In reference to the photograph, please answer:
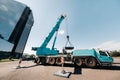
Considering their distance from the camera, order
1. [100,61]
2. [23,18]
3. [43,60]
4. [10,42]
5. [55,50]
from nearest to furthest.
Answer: [100,61] < [43,60] < [55,50] < [10,42] < [23,18]

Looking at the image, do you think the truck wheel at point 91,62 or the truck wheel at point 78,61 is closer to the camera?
the truck wheel at point 91,62

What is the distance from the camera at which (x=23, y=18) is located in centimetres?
10831

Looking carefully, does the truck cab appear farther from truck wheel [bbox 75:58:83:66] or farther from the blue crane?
the blue crane

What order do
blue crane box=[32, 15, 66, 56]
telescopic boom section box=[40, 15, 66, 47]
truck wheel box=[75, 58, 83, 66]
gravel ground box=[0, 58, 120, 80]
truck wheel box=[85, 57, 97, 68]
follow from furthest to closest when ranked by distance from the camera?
telescopic boom section box=[40, 15, 66, 47], blue crane box=[32, 15, 66, 56], truck wheel box=[75, 58, 83, 66], truck wheel box=[85, 57, 97, 68], gravel ground box=[0, 58, 120, 80]

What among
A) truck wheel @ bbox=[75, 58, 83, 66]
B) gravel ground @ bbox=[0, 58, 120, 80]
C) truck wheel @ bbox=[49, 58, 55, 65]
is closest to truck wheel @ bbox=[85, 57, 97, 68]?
truck wheel @ bbox=[75, 58, 83, 66]

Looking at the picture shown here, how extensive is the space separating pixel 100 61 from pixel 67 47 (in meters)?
8.15

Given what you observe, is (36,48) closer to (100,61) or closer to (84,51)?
(84,51)

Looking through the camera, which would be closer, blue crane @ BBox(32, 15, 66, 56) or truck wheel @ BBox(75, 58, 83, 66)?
truck wheel @ BBox(75, 58, 83, 66)

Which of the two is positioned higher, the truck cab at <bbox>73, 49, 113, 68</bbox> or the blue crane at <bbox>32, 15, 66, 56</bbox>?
the blue crane at <bbox>32, 15, 66, 56</bbox>

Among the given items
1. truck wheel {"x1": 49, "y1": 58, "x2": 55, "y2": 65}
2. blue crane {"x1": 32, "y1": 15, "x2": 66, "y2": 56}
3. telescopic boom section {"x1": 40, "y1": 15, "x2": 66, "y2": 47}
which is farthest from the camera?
telescopic boom section {"x1": 40, "y1": 15, "x2": 66, "y2": 47}

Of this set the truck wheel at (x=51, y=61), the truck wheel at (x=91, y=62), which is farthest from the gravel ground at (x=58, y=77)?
the truck wheel at (x=51, y=61)

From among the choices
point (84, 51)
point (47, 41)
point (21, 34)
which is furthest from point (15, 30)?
point (84, 51)

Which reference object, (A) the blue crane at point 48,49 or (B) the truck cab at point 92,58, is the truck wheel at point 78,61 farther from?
(A) the blue crane at point 48,49

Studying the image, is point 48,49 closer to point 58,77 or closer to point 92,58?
point 92,58
